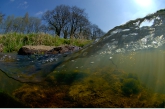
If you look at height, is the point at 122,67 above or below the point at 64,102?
above

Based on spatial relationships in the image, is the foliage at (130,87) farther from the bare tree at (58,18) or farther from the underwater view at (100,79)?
the bare tree at (58,18)

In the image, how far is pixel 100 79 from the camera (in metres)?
2.98

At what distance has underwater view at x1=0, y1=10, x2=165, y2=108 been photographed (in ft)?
8.90

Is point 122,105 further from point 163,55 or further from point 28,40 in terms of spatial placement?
point 28,40

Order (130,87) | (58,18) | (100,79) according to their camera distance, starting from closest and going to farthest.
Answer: (130,87) → (100,79) → (58,18)

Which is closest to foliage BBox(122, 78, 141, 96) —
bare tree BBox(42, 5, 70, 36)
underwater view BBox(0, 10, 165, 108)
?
underwater view BBox(0, 10, 165, 108)

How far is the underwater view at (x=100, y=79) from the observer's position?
8.90ft

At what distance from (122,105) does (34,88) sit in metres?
1.36

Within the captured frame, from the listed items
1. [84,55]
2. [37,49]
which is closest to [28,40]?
[37,49]

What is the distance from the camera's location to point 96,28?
135 ft

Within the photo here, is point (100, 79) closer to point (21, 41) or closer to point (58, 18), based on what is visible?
point (21, 41)

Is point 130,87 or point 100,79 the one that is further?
point 100,79

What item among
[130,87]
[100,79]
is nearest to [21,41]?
[100,79]

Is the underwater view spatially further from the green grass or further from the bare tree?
the bare tree
